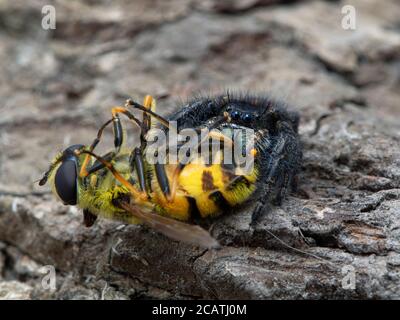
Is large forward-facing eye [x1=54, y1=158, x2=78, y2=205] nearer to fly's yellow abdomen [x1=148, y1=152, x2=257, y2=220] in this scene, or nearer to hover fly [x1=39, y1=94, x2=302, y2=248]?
hover fly [x1=39, y1=94, x2=302, y2=248]

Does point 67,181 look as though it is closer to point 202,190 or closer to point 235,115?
point 202,190

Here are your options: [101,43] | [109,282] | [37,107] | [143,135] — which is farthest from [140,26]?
[109,282]

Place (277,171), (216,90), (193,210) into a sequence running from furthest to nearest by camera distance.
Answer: (216,90) → (277,171) → (193,210)

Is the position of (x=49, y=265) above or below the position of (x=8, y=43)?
below

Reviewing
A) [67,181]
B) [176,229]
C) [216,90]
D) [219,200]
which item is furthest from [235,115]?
[216,90]

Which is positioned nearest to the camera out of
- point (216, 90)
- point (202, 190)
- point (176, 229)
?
point (176, 229)

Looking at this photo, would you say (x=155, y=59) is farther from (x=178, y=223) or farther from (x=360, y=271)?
(x=360, y=271)

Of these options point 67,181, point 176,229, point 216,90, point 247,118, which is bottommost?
point 176,229

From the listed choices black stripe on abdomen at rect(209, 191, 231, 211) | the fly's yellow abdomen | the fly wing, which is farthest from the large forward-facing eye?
black stripe on abdomen at rect(209, 191, 231, 211)
